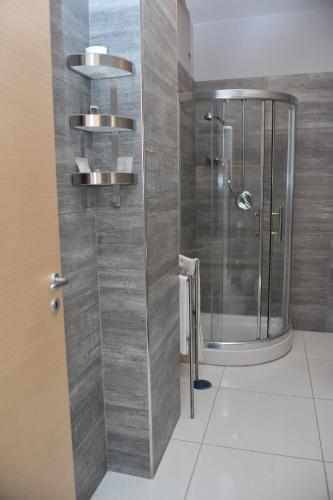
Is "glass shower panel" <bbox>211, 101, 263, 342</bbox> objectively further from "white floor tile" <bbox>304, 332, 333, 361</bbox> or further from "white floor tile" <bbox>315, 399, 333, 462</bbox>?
"white floor tile" <bbox>315, 399, 333, 462</bbox>

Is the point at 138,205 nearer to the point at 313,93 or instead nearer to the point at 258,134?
the point at 258,134

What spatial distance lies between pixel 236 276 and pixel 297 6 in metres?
Result: 2.16

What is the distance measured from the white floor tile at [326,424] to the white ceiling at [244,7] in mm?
2890

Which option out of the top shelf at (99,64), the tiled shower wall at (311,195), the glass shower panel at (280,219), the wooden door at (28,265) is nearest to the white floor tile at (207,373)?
the glass shower panel at (280,219)

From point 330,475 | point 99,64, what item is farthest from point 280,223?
point 99,64

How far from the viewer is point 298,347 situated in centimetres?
352

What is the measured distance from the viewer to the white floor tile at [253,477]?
1.91 m

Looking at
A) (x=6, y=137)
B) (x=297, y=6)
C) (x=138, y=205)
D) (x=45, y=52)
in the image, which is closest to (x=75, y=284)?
(x=138, y=205)

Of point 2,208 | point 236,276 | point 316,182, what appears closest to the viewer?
point 2,208

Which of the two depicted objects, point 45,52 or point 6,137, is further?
point 45,52

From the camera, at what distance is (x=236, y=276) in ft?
11.1

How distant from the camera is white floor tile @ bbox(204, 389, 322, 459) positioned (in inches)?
88.3

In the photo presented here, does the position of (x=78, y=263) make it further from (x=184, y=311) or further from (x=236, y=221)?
(x=236, y=221)

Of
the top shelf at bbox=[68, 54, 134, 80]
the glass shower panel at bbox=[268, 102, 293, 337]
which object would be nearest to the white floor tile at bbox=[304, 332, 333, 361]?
the glass shower panel at bbox=[268, 102, 293, 337]
